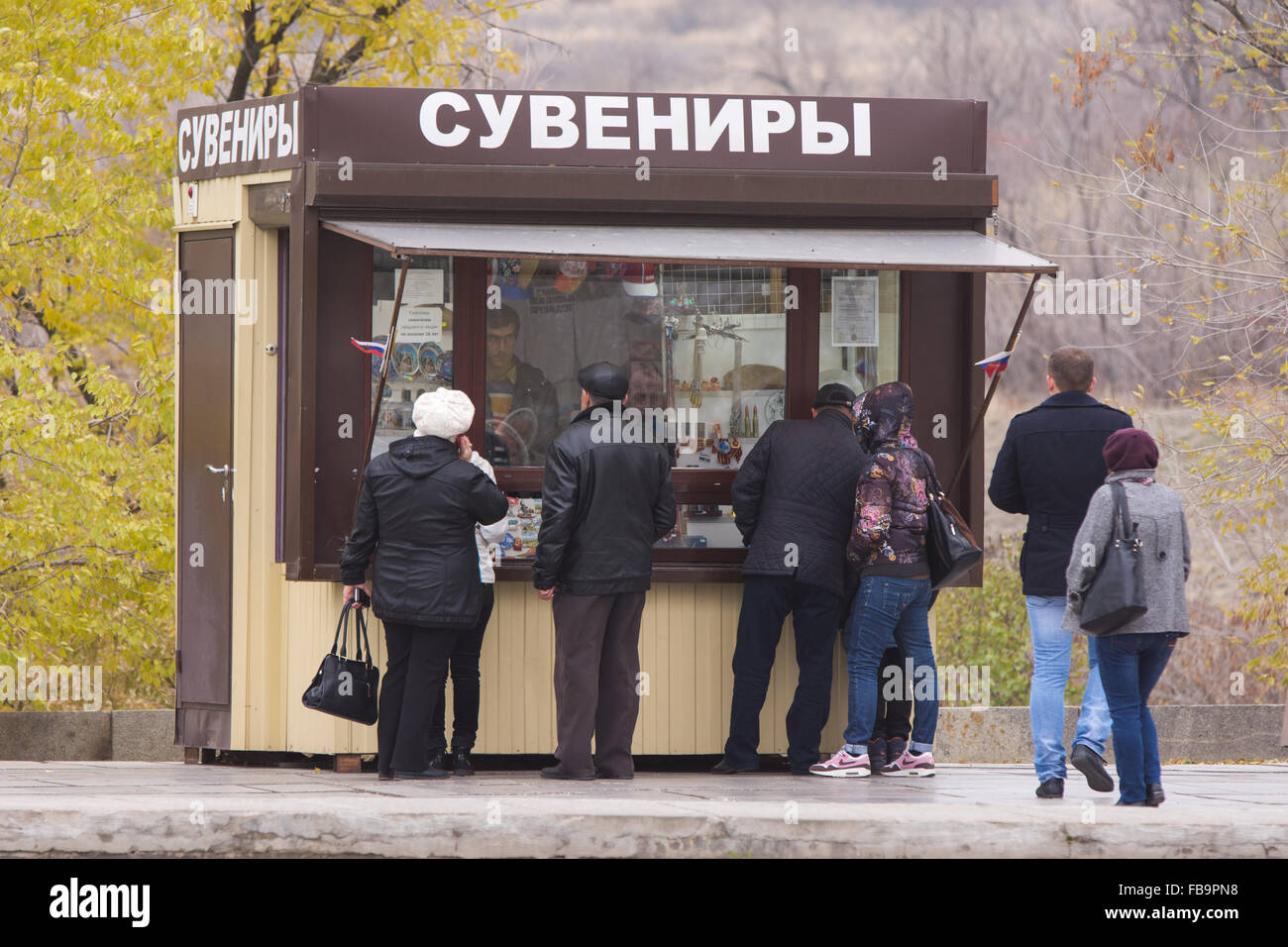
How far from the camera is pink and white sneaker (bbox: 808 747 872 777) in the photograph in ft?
27.7

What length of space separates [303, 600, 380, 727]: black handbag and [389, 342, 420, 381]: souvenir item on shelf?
1.23 meters

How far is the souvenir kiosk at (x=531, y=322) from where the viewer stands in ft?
A: 27.7

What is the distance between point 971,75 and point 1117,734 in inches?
960

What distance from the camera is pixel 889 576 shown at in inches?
324

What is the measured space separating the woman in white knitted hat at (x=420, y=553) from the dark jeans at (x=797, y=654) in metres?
1.37

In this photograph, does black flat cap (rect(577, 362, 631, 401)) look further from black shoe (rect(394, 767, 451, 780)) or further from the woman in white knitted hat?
black shoe (rect(394, 767, 451, 780))

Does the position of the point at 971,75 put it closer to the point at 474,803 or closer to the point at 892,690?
the point at 892,690

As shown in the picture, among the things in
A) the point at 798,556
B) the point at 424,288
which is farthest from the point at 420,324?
the point at 798,556

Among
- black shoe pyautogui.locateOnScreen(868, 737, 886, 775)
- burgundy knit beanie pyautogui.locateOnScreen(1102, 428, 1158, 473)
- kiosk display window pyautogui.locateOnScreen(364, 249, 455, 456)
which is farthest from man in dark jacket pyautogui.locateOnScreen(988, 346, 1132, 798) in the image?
kiosk display window pyautogui.locateOnScreen(364, 249, 455, 456)

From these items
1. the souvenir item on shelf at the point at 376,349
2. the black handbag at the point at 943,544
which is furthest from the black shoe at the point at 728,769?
the souvenir item on shelf at the point at 376,349

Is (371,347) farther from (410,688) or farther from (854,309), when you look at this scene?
(854,309)

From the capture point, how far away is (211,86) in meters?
15.9
